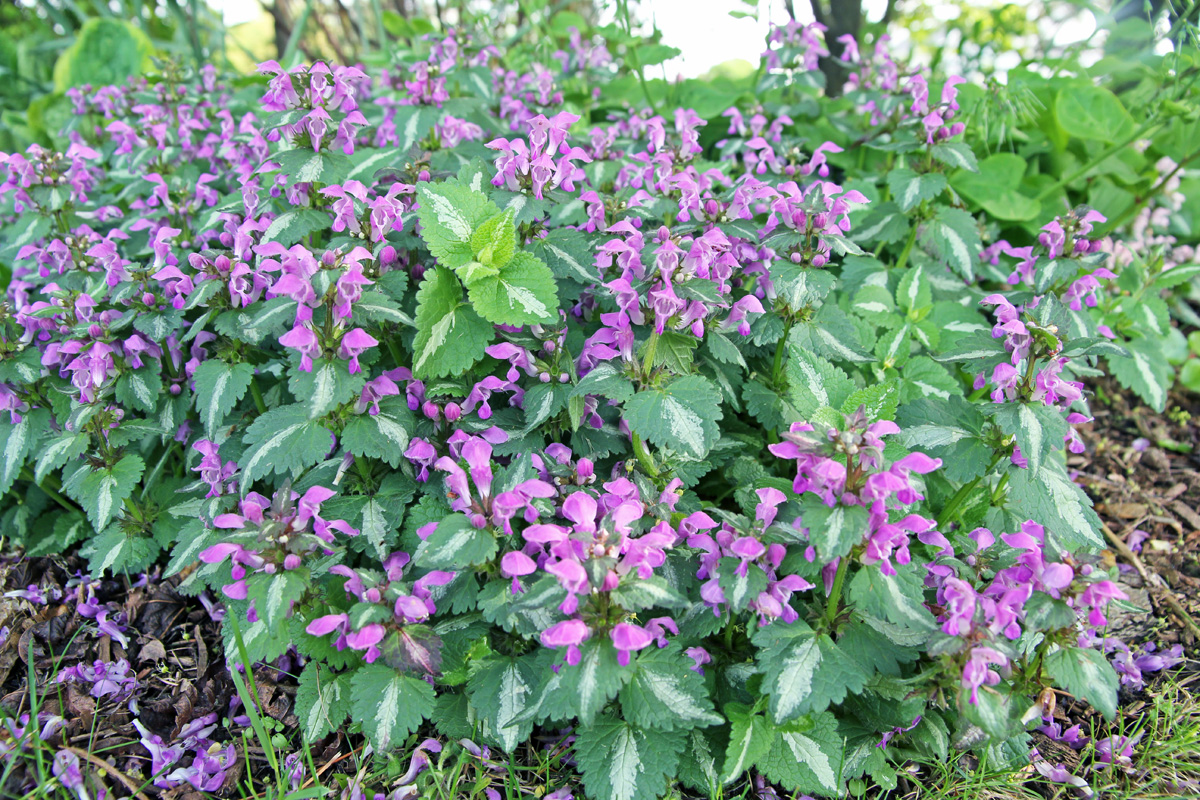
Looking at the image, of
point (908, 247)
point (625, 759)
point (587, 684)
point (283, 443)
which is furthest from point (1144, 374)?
point (283, 443)

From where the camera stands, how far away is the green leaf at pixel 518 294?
2.09 m

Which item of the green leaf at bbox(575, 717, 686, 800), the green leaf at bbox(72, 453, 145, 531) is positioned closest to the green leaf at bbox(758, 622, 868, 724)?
the green leaf at bbox(575, 717, 686, 800)

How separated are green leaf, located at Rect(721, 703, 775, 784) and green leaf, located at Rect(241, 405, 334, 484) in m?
1.39

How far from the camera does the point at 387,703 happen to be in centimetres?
208

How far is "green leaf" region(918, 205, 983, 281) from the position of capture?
3.21m

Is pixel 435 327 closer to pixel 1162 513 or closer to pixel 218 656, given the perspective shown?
pixel 218 656

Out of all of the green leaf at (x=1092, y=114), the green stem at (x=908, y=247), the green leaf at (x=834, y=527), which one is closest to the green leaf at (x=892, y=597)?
the green leaf at (x=834, y=527)

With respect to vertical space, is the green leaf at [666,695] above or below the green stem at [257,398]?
below

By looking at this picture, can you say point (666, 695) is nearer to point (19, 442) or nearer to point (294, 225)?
point (294, 225)

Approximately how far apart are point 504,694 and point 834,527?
1068 millimetres

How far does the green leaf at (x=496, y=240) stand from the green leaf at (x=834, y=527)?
3.64 feet

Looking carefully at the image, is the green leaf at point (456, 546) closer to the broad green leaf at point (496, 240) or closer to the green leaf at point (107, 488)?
the broad green leaf at point (496, 240)

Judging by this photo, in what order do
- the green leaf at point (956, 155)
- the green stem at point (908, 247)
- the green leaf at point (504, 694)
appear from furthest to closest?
1. the green stem at point (908, 247)
2. the green leaf at point (956, 155)
3. the green leaf at point (504, 694)

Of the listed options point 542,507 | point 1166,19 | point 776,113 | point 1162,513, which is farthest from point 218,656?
point 1166,19
